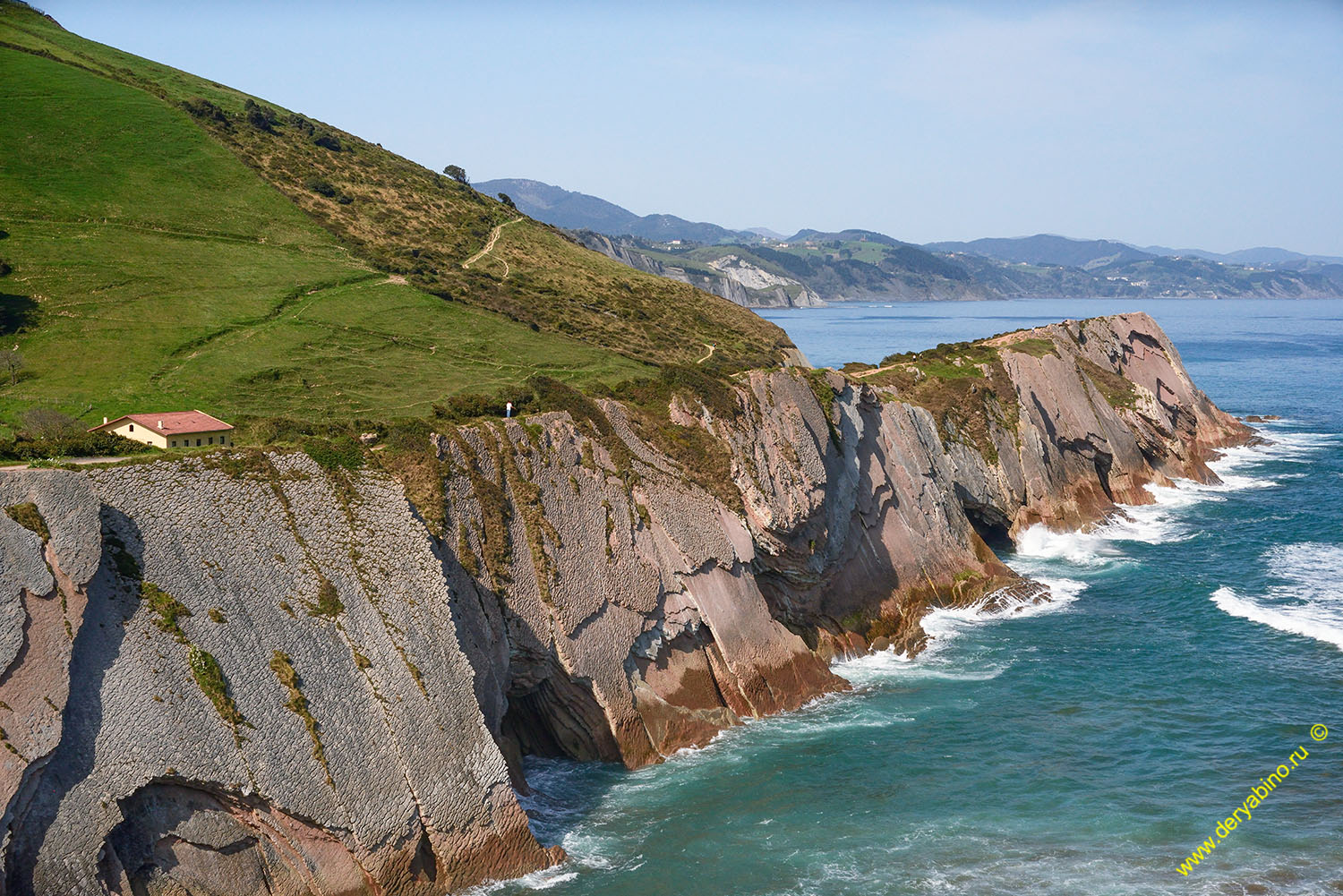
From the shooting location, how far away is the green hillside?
147ft

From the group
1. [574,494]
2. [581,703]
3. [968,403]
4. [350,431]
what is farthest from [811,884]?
[968,403]

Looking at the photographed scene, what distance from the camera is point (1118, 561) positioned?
56.8 meters

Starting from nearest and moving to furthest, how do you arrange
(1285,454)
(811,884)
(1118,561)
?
(811,884)
(1118,561)
(1285,454)

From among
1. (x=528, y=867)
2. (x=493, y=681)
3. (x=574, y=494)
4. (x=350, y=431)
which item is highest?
(x=350, y=431)

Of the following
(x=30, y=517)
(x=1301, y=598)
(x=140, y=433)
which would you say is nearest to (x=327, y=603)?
(x=30, y=517)

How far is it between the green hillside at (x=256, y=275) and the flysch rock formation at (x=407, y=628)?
11010mm

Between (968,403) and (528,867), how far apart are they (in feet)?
149

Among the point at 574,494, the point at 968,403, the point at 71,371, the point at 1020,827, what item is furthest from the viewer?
the point at 968,403

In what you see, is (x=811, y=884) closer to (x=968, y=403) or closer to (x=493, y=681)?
(x=493, y=681)

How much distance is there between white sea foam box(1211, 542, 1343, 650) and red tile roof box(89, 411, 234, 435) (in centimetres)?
4535

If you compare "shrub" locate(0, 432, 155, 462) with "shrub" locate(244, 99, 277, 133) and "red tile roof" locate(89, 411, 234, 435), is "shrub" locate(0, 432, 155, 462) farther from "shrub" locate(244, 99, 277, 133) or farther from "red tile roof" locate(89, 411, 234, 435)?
"shrub" locate(244, 99, 277, 133)

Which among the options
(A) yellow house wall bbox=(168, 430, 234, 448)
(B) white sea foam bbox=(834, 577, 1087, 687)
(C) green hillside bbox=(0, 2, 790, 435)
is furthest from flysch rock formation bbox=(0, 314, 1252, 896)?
(C) green hillside bbox=(0, 2, 790, 435)

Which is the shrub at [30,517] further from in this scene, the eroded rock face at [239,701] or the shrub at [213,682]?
the shrub at [213,682]

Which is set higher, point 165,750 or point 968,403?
point 968,403
